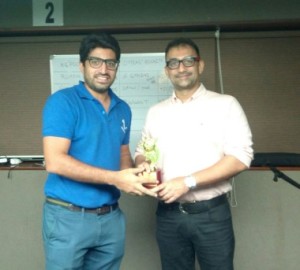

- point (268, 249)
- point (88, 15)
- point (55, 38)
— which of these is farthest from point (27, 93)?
point (268, 249)

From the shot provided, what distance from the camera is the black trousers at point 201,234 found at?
1791mm

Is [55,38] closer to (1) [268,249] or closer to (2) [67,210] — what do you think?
(2) [67,210]

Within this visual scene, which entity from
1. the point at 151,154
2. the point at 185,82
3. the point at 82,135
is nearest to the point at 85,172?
the point at 82,135

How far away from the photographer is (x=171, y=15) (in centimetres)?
261

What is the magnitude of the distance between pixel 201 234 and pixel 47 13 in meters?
1.84

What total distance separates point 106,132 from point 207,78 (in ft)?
3.74

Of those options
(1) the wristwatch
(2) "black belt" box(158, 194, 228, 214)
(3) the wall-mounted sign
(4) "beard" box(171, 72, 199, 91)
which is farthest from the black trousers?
(3) the wall-mounted sign

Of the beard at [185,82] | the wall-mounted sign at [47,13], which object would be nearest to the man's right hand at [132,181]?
the beard at [185,82]

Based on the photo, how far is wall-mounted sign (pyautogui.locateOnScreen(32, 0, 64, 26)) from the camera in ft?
8.63

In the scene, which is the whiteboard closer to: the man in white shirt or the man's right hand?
the man in white shirt

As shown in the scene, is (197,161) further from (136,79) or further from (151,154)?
(136,79)

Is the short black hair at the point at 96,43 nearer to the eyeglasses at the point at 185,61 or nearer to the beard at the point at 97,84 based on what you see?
the beard at the point at 97,84

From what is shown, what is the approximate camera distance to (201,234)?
1796 millimetres

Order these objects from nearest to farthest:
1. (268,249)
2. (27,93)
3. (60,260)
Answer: (60,260) < (268,249) < (27,93)
